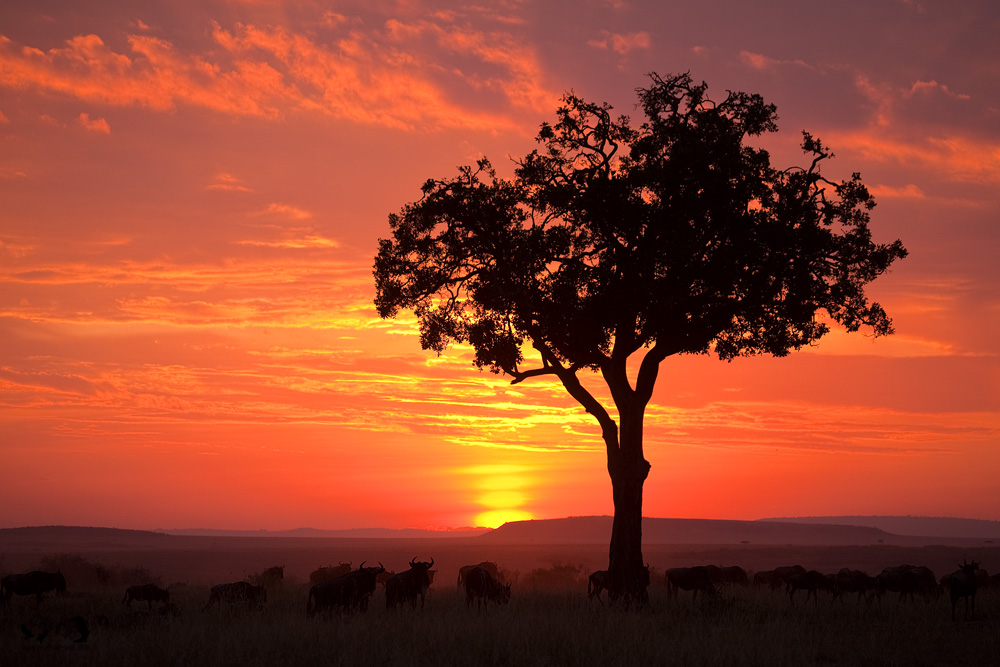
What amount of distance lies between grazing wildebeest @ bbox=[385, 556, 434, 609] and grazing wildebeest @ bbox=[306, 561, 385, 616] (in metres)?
0.60

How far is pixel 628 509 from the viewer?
2492cm

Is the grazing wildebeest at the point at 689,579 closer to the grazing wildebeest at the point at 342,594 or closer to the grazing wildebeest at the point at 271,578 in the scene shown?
the grazing wildebeest at the point at 342,594

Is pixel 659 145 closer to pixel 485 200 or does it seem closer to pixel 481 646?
pixel 485 200

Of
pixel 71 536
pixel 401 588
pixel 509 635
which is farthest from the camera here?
pixel 71 536

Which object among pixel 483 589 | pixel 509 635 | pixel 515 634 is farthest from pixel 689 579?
pixel 509 635

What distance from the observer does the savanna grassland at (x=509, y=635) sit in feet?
50.0

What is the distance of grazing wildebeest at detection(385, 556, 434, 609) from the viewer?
2233 centimetres

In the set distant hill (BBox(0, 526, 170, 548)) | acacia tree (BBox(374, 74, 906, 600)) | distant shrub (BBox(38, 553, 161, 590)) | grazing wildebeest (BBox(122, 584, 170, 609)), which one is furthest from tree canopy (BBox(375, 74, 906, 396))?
distant hill (BBox(0, 526, 170, 548))

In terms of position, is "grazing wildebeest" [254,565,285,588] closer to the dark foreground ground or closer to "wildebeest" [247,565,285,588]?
"wildebeest" [247,565,285,588]

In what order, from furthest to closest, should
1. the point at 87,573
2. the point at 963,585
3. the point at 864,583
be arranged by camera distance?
the point at 87,573 < the point at 864,583 < the point at 963,585

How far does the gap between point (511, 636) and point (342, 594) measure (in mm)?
6359

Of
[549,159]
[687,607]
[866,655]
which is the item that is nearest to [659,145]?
[549,159]

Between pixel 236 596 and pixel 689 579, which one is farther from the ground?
pixel 689 579

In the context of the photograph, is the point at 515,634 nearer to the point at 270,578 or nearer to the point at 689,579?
the point at 689,579
